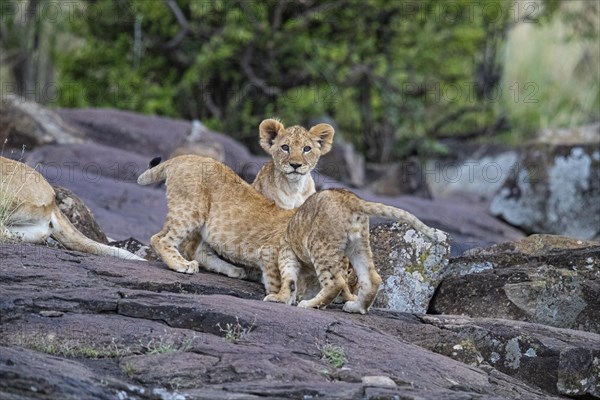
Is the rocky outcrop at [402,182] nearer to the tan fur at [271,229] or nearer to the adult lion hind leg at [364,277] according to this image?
the tan fur at [271,229]

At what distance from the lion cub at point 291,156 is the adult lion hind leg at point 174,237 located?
1.73 m

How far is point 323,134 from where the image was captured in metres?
12.1

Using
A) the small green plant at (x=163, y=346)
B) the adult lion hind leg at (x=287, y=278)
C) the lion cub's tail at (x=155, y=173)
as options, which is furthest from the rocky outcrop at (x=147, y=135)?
the small green plant at (x=163, y=346)

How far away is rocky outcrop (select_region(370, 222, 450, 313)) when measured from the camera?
34.0 feet

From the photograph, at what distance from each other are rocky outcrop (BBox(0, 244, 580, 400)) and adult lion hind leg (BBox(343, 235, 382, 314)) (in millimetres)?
111

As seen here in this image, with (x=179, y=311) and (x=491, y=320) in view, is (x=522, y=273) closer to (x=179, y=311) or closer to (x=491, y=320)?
(x=491, y=320)

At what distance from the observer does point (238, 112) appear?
24.5 metres

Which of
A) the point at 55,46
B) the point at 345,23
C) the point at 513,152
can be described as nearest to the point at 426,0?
the point at 345,23

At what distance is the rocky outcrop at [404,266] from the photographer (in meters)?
10.4

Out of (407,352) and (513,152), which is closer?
(407,352)

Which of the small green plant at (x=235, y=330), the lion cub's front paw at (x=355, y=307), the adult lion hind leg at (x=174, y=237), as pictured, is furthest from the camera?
the adult lion hind leg at (x=174, y=237)

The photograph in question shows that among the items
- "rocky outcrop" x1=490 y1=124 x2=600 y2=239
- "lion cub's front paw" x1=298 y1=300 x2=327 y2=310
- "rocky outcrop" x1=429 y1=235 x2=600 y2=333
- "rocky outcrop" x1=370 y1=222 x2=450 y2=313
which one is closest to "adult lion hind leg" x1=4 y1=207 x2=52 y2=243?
"lion cub's front paw" x1=298 y1=300 x2=327 y2=310

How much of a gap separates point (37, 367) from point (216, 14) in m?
18.3

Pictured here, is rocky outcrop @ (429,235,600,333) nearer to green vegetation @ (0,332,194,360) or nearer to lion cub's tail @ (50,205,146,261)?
lion cub's tail @ (50,205,146,261)
